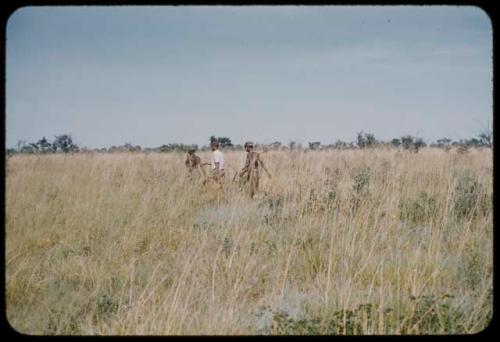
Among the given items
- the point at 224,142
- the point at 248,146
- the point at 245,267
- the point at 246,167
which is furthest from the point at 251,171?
the point at 224,142

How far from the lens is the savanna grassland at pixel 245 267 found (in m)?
2.46

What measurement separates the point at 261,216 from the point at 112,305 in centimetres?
235

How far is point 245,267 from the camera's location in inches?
123

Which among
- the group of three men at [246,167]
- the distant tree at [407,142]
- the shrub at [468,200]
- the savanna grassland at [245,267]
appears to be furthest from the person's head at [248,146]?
the distant tree at [407,142]

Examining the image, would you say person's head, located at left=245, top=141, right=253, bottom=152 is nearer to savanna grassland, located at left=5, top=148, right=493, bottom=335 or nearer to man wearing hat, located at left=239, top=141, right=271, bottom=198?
man wearing hat, located at left=239, top=141, right=271, bottom=198

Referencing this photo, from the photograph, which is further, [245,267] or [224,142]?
[224,142]

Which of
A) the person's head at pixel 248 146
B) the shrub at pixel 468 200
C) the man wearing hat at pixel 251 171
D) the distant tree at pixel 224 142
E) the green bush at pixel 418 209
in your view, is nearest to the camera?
the green bush at pixel 418 209

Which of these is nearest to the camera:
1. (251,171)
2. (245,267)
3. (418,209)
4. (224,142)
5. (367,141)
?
(245,267)

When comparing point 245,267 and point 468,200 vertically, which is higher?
point 468,200

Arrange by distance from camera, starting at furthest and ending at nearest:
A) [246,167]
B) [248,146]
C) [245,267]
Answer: [248,146] → [246,167] → [245,267]

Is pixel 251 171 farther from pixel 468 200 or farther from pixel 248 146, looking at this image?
pixel 468 200

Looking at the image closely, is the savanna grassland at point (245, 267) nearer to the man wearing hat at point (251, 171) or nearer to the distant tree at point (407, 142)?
the man wearing hat at point (251, 171)
